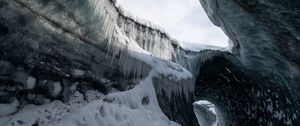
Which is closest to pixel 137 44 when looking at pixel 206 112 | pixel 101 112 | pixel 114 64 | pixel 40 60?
pixel 114 64

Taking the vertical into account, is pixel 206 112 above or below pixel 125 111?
below

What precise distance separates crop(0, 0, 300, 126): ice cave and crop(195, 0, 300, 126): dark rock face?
0.11ft

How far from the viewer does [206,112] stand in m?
23.4

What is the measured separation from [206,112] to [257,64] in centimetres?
1547

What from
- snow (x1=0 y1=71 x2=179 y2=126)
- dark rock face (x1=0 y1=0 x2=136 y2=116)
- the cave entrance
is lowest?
the cave entrance

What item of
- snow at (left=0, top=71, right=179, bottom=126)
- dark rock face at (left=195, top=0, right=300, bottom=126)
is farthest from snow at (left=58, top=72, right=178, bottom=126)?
dark rock face at (left=195, top=0, right=300, bottom=126)

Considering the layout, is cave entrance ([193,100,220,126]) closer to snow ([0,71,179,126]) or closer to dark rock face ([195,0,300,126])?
dark rock face ([195,0,300,126])

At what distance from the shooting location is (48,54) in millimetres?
4863

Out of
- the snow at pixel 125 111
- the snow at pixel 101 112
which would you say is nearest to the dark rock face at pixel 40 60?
the snow at pixel 101 112

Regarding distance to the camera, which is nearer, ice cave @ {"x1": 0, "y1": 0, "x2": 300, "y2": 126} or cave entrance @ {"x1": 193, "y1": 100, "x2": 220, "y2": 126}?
ice cave @ {"x1": 0, "y1": 0, "x2": 300, "y2": 126}

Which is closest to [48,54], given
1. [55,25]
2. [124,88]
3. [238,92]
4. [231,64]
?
[55,25]

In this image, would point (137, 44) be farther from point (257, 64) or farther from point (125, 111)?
point (257, 64)

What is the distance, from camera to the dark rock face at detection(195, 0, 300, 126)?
5406 mm

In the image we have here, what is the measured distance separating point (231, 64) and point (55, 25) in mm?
7468
